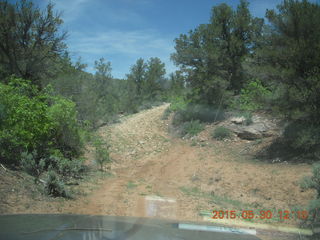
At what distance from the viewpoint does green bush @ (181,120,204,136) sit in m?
19.0

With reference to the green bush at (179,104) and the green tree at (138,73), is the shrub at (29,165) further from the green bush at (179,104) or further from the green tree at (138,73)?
the green tree at (138,73)

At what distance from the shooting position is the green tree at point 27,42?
15.4 metres

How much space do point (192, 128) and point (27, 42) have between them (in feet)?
36.9

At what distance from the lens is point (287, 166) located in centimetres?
1061

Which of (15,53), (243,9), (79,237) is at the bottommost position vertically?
(79,237)

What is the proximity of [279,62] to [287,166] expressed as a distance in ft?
15.9

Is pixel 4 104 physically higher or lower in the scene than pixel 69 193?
higher

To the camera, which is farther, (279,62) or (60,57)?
(60,57)

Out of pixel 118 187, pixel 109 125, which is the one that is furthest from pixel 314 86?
pixel 109 125

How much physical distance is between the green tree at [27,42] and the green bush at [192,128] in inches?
358

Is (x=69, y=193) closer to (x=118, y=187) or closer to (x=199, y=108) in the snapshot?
(x=118, y=187)

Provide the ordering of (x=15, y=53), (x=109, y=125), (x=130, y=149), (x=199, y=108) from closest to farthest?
(x=15, y=53)
(x=130, y=149)
(x=199, y=108)
(x=109, y=125)
